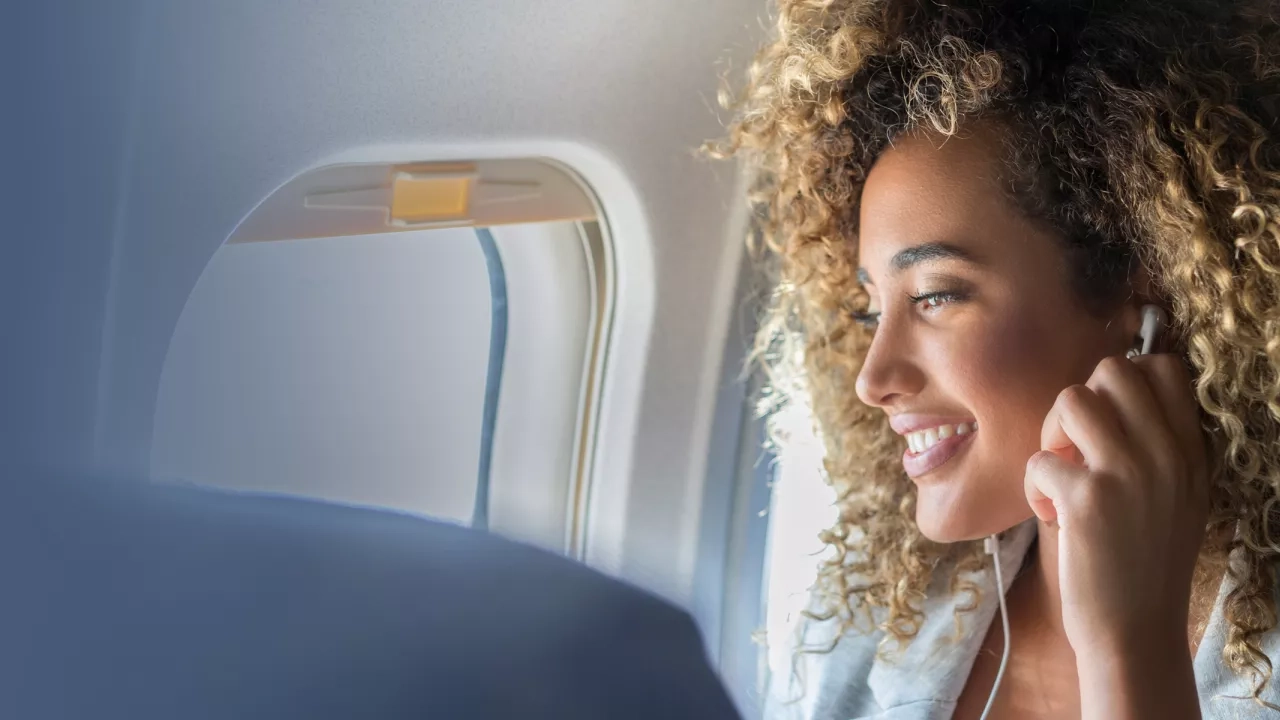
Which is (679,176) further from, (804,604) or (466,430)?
(804,604)

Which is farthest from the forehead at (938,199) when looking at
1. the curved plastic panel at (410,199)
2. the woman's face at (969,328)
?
the curved plastic panel at (410,199)

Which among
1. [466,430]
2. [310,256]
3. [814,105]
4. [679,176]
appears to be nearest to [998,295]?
[814,105]

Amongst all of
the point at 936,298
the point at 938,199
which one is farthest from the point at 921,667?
the point at 938,199

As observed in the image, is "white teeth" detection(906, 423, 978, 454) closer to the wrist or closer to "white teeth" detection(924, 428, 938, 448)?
"white teeth" detection(924, 428, 938, 448)

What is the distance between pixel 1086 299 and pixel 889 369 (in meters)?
0.24

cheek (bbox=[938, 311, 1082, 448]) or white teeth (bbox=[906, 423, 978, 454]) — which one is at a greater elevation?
cheek (bbox=[938, 311, 1082, 448])

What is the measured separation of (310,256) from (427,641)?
0.45 meters

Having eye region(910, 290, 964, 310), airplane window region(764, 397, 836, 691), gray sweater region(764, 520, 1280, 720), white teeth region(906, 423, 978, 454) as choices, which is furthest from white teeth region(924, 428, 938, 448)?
airplane window region(764, 397, 836, 691)

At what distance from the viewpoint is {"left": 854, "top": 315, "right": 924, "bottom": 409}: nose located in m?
1.30

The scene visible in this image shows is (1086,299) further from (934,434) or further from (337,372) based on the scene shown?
(337,372)

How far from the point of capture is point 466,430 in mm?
1395

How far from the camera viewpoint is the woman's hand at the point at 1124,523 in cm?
108

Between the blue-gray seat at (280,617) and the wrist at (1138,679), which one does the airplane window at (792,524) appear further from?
the wrist at (1138,679)

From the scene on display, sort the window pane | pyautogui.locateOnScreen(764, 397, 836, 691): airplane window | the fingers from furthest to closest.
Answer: pyautogui.locateOnScreen(764, 397, 836, 691): airplane window, the fingers, the window pane
